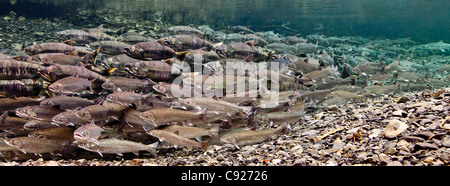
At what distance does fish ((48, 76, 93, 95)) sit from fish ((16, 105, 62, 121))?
421 millimetres

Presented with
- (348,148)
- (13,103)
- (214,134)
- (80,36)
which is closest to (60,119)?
(13,103)

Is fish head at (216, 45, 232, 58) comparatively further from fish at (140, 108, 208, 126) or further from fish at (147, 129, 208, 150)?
fish at (147, 129, 208, 150)

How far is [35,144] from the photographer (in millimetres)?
3621

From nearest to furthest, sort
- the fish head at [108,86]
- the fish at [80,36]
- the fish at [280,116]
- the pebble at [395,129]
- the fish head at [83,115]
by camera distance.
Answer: the pebble at [395,129], the fish head at [83,115], the fish head at [108,86], the fish at [280,116], the fish at [80,36]

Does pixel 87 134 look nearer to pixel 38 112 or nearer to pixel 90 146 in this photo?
pixel 90 146

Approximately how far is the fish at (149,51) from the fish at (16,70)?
1.48m

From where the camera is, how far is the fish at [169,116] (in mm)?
3766

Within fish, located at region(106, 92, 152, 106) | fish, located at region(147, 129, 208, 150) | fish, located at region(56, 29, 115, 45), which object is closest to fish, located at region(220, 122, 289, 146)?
fish, located at region(147, 129, 208, 150)

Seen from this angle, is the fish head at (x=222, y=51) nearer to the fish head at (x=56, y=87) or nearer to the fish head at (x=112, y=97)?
the fish head at (x=112, y=97)

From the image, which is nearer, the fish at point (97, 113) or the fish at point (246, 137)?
the fish at point (97, 113)

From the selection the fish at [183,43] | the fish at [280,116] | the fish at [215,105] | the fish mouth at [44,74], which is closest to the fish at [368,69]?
the fish at [280,116]

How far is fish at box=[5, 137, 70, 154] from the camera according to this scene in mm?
3574

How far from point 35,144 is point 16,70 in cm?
147
